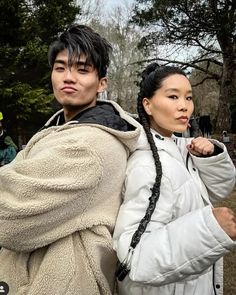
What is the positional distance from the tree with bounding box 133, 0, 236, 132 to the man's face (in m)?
11.5

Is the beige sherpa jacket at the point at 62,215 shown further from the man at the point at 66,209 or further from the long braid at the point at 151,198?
the long braid at the point at 151,198

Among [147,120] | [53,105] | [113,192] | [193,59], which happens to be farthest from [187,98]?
[193,59]

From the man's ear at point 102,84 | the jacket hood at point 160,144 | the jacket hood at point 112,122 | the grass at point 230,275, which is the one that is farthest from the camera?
the grass at point 230,275

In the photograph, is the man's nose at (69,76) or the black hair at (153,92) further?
the man's nose at (69,76)

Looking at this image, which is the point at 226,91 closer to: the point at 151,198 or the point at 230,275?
the point at 230,275

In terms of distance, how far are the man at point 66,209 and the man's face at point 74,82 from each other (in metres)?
0.12

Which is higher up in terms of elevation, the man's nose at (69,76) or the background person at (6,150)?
the man's nose at (69,76)

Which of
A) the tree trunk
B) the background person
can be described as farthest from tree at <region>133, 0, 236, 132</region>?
the background person

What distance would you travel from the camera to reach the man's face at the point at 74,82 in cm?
128

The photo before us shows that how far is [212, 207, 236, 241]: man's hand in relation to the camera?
93cm

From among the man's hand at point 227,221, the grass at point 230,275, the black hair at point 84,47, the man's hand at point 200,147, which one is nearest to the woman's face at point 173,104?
the man's hand at point 200,147

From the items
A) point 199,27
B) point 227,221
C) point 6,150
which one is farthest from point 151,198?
point 199,27

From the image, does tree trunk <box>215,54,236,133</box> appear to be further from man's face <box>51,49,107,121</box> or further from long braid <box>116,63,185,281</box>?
man's face <box>51,49,107,121</box>

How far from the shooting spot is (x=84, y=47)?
1.29 m
